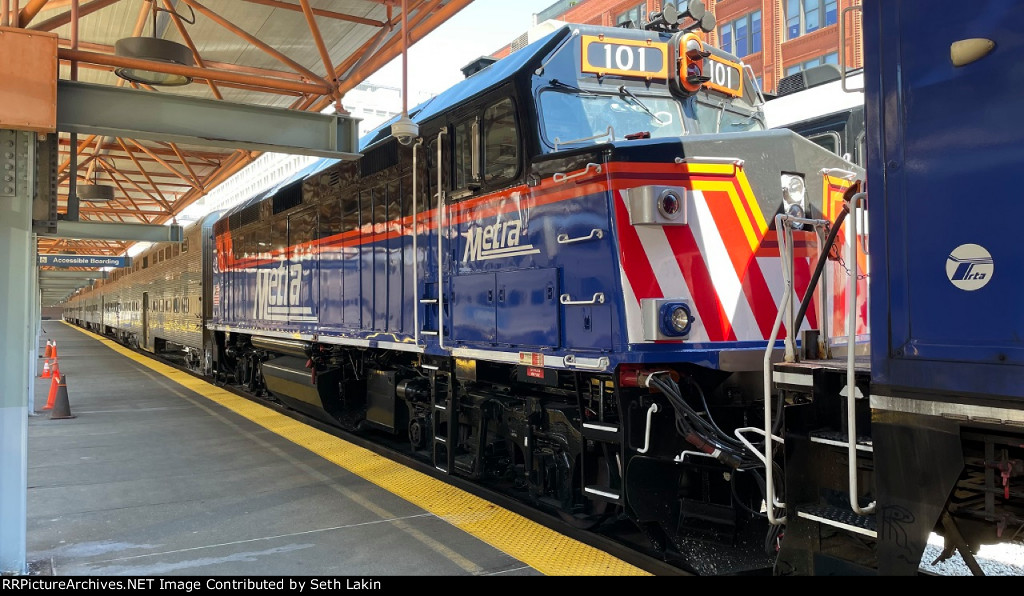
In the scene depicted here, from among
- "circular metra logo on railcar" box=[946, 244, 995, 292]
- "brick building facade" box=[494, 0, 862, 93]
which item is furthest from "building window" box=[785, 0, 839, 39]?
"circular metra logo on railcar" box=[946, 244, 995, 292]

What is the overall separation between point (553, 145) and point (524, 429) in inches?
85.7

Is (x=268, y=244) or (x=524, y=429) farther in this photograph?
(x=268, y=244)

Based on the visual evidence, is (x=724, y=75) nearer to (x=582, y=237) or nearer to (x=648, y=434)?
(x=582, y=237)

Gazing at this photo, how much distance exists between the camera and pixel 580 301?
4785 mm

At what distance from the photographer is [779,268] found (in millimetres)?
4805

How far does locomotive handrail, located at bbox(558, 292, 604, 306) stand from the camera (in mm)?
4633

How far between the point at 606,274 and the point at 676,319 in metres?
0.51

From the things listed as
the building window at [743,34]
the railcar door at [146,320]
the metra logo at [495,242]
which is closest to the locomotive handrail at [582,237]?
the metra logo at [495,242]

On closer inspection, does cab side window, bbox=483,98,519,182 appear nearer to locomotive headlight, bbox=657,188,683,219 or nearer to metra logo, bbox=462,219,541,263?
metra logo, bbox=462,219,541,263

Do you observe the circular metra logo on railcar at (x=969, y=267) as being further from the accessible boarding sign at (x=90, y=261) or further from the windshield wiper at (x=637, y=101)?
the accessible boarding sign at (x=90, y=261)

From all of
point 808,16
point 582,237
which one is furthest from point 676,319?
point 808,16

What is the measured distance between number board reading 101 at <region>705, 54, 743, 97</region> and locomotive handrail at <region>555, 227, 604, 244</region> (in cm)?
193

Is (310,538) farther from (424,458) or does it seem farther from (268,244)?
(268,244)
